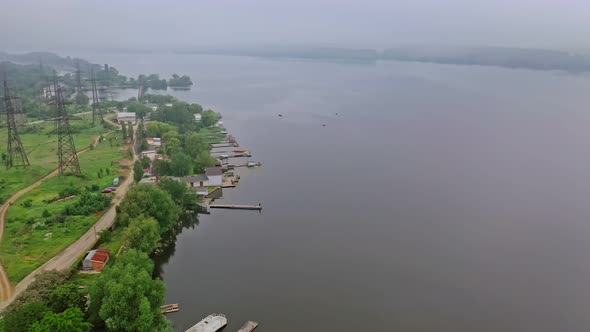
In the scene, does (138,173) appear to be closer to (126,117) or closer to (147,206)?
(147,206)

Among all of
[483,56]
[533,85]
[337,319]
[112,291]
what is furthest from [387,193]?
[483,56]

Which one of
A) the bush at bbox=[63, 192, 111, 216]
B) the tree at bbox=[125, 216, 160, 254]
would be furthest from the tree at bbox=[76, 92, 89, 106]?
the tree at bbox=[125, 216, 160, 254]

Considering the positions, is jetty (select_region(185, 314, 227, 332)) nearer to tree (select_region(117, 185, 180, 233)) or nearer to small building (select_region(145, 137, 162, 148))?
tree (select_region(117, 185, 180, 233))

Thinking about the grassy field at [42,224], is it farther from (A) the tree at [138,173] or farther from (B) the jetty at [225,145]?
(B) the jetty at [225,145]

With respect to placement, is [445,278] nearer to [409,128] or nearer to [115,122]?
[409,128]

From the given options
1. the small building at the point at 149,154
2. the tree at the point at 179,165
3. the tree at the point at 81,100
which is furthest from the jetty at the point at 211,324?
the tree at the point at 81,100
